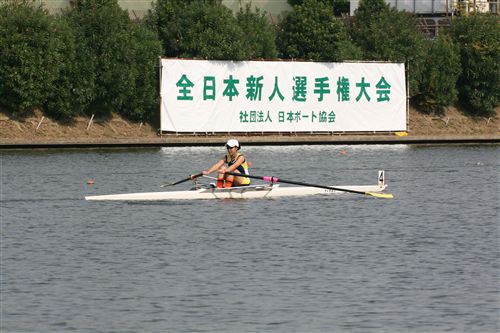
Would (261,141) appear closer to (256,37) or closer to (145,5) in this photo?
(256,37)

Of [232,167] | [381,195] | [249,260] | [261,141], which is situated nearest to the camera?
[249,260]

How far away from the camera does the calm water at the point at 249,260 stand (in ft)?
71.5

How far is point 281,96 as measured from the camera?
7212cm

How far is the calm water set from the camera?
21.8 metres

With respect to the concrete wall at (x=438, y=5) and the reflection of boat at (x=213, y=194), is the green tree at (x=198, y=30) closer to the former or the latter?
the concrete wall at (x=438, y=5)

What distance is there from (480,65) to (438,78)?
3454 mm

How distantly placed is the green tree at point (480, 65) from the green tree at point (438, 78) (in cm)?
127

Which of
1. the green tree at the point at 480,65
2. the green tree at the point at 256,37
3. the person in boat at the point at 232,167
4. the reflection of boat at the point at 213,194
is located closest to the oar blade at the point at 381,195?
the reflection of boat at the point at 213,194

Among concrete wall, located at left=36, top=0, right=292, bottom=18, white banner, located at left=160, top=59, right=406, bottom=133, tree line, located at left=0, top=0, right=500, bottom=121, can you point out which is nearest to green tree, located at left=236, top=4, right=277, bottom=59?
tree line, located at left=0, top=0, right=500, bottom=121

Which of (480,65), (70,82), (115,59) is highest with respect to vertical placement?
(115,59)

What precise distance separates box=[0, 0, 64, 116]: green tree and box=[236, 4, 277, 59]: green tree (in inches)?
462

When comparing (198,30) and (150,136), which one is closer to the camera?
(150,136)

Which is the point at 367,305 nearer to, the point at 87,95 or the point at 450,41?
the point at 87,95

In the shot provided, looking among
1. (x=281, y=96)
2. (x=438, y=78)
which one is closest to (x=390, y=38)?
(x=438, y=78)
